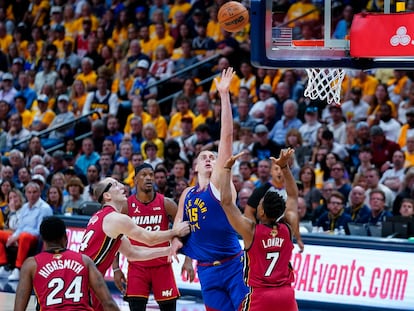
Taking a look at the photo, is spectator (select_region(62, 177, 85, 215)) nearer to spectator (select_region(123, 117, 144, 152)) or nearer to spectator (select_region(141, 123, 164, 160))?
spectator (select_region(141, 123, 164, 160))

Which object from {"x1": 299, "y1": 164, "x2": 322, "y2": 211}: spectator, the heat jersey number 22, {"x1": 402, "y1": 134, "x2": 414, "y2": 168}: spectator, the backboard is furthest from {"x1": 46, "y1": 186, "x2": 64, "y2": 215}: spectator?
the heat jersey number 22

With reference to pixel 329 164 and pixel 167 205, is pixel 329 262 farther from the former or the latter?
pixel 167 205

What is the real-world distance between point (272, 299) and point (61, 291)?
6.07 ft

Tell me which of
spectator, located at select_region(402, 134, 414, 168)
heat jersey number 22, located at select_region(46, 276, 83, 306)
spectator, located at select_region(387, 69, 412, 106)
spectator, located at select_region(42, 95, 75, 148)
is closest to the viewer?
heat jersey number 22, located at select_region(46, 276, 83, 306)

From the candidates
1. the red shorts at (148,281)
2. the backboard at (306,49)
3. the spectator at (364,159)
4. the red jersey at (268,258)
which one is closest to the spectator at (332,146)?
the spectator at (364,159)

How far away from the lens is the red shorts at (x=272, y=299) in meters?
8.38

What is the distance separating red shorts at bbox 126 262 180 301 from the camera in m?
10.9

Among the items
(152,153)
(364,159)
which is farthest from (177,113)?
(364,159)

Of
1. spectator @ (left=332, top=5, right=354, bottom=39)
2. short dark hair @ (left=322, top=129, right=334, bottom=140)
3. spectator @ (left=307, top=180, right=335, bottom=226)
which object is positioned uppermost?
spectator @ (left=332, top=5, right=354, bottom=39)

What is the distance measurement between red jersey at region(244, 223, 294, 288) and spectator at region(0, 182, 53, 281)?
7655mm

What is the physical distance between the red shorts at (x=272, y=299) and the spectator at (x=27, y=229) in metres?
7.67

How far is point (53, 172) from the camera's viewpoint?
18281mm

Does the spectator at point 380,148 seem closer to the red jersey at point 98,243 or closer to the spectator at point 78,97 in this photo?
the red jersey at point 98,243

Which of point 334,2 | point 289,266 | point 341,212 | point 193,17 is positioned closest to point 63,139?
point 193,17
